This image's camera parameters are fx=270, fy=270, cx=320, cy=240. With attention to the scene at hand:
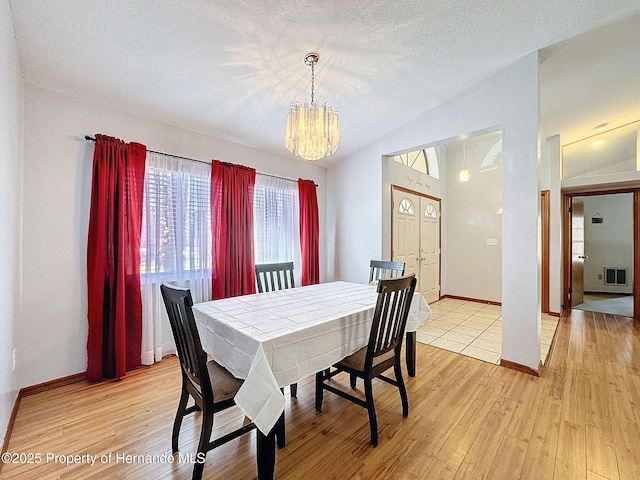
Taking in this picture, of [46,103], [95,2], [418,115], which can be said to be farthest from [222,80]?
[418,115]

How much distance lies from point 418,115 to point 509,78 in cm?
96

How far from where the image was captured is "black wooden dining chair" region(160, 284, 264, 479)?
1263 mm

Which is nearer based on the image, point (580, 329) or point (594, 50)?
point (594, 50)

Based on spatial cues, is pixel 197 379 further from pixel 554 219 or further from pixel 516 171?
pixel 554 219

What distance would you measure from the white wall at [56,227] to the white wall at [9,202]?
125mm

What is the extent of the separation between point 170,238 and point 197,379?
5.98 ft

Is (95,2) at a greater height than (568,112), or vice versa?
(568,112)

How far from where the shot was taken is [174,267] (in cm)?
282

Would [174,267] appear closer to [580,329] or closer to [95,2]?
[95,2]

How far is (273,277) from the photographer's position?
2676 millimetres

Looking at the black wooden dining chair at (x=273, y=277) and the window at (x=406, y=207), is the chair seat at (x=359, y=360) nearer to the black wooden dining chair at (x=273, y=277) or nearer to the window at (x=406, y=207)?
the black wooden dining chair at (x=273, y=277)

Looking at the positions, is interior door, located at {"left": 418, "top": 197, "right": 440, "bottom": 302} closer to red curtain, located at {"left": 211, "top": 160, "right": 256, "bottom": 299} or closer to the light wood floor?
the light wood floor

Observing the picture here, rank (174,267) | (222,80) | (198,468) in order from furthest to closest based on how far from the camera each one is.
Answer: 1. (174,267)
2. (222,80)
3. (198,468)

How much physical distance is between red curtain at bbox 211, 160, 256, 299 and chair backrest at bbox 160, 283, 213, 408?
163 centimetres
